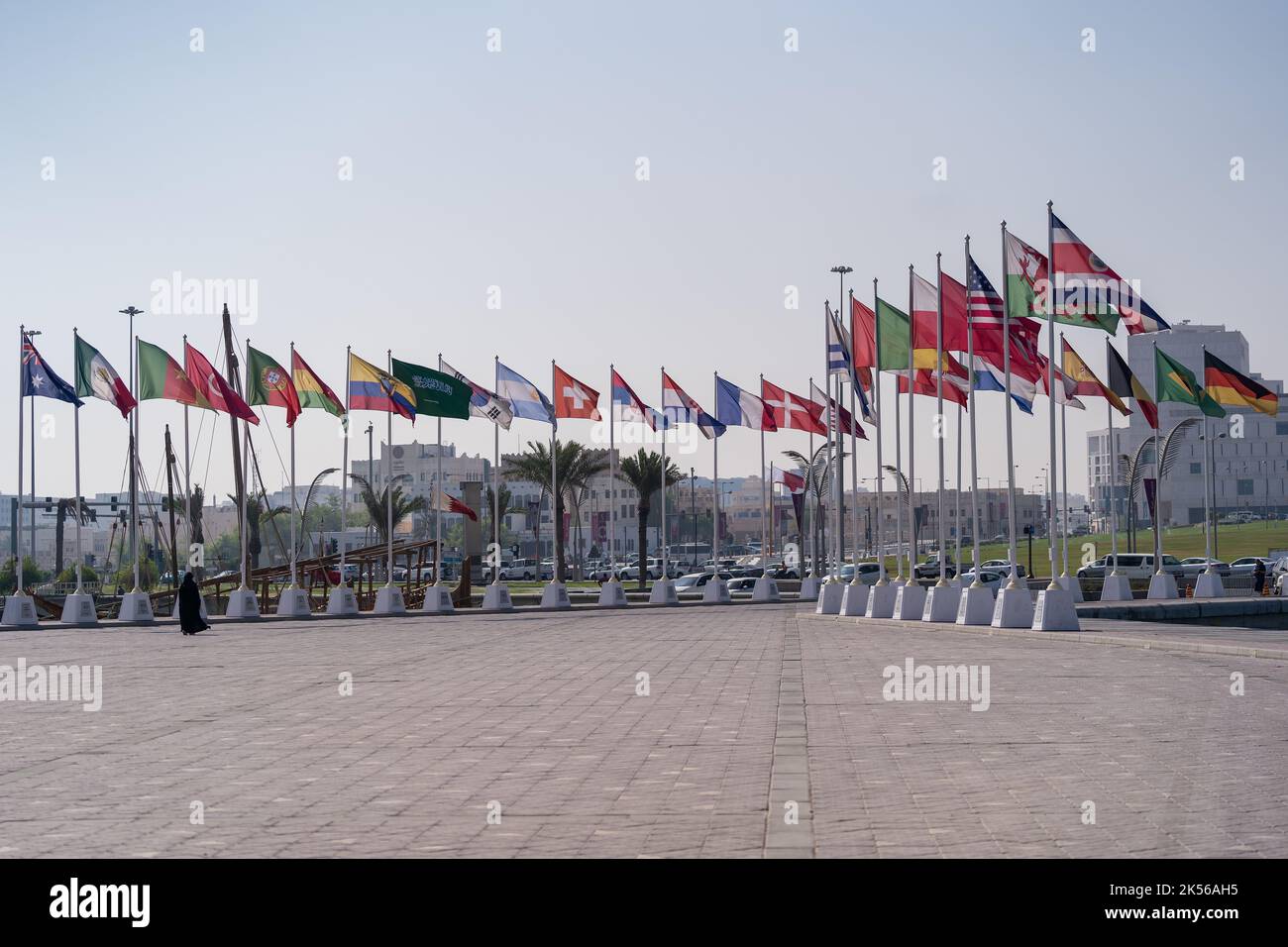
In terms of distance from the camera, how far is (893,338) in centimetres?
3516

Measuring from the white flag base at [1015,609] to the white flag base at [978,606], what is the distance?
1439mm

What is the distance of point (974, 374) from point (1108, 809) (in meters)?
26.7


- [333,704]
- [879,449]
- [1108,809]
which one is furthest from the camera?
[879,449]

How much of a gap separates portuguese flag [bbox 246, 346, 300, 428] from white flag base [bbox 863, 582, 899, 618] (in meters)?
18.0

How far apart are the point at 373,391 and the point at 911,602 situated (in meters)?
18.3

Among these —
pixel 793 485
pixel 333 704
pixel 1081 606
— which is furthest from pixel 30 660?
pixel 793 485

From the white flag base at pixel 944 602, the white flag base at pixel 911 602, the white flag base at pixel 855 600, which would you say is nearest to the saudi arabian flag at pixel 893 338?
the white flag base at pixel 911 602

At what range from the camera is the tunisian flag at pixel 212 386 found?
4125 cm

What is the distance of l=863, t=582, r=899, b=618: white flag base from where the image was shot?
36.6m

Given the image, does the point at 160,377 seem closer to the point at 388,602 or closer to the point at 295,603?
the point at 295,603

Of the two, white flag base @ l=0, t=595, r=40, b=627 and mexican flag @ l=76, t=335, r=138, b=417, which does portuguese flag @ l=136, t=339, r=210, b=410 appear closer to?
mexican flag @ l=76, t=335, r=138, b=417

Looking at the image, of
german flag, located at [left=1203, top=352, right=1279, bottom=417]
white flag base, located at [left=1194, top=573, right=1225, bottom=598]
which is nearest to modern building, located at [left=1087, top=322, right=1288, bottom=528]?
white flag base, located at [left=1194, top=573, right=1225, bottom=598]

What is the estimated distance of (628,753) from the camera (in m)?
12.0

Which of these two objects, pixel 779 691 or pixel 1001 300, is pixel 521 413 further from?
pixel 779 691
